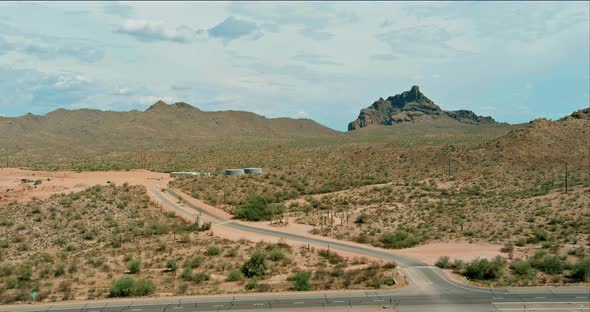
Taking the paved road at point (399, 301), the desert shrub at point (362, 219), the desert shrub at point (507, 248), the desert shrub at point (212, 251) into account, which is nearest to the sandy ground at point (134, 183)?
the desert shrub at point (507, 248)

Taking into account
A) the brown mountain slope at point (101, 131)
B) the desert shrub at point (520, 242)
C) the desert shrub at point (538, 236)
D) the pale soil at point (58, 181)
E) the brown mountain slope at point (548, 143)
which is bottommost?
the desert shrub at point (520, 242)

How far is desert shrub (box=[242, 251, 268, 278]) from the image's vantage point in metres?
32.7

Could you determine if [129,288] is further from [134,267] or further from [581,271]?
[581,271]

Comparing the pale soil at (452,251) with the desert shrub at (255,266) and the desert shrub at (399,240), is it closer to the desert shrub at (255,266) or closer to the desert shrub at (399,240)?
the desert shrub at (399,240)

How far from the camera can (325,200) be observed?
61062mm

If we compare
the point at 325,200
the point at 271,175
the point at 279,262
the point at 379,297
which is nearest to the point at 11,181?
the point at 271,175

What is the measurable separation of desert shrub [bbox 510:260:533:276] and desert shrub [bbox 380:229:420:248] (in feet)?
29.2

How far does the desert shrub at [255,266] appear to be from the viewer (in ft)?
107

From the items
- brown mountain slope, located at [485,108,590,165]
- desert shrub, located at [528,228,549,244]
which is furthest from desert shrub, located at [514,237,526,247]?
brown mountain slope, located at [485,108,590,165]

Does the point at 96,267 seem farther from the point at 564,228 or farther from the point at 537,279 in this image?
the point at 564,228

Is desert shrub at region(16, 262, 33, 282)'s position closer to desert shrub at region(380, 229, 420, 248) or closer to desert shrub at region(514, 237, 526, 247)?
desert shrub at region(380, 229, 420, 248)

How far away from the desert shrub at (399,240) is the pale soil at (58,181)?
112 feet

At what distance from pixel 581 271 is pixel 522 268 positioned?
3212 millimetres

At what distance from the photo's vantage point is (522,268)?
31.9m
